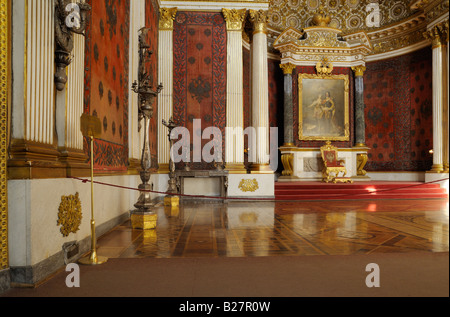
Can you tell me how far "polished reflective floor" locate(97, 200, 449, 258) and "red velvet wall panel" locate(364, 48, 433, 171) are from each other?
7.92 m

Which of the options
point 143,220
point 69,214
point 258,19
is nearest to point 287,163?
point 258,19

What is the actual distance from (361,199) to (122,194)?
7292 millimetres

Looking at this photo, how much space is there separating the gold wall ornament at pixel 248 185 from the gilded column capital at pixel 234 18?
4789mm

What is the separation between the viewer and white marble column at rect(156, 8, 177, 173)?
10250 mm

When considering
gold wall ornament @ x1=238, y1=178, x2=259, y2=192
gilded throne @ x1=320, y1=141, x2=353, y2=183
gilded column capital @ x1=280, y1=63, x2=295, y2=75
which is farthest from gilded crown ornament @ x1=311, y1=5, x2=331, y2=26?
gold wall ornament @ x1=238, y1=178, x2=259, y2=192

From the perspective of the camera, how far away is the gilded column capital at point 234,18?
1035cm

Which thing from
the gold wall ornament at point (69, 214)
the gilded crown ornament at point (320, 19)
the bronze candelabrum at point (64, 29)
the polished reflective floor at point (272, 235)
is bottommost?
the polished reflective floor at point (272, 235)

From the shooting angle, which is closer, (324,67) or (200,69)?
(200,69)

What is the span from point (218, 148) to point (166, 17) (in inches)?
173

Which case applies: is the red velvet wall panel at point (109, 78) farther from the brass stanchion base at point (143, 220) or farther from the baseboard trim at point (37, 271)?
the baseboard trim at point (37, 271)

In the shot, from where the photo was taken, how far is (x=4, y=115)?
2.82 metres

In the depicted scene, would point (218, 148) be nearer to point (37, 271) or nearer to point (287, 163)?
point (287, 163)

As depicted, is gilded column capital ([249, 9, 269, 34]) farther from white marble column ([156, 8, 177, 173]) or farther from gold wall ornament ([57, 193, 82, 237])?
gold wall ornament ([57, 193, 82, 237])

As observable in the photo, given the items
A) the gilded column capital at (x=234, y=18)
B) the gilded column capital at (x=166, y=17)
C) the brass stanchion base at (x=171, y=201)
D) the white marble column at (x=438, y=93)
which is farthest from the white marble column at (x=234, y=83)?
the white marble column at (x=438, y=93)
